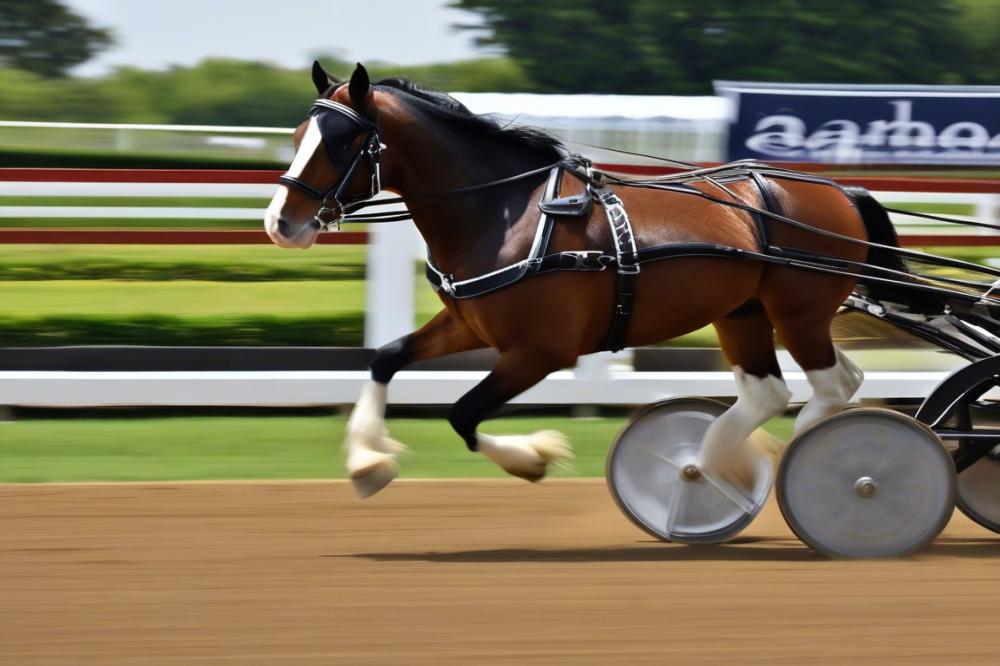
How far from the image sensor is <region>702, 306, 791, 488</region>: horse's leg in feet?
17.5

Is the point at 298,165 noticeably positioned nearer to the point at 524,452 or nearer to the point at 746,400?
the point at 524,452

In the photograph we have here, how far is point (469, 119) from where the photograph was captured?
17.2 ft

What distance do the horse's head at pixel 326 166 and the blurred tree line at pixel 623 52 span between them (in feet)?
109

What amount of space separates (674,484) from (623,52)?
3692cm

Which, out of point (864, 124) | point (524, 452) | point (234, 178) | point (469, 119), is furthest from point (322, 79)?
point (864, 124)

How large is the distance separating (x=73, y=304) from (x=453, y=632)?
653 centimetres

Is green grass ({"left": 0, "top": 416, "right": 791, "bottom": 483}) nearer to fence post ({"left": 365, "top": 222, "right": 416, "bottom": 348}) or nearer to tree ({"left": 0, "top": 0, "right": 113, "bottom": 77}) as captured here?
fence post ({"left": 365, "top": 222, "right": 416, "bottom": 348})

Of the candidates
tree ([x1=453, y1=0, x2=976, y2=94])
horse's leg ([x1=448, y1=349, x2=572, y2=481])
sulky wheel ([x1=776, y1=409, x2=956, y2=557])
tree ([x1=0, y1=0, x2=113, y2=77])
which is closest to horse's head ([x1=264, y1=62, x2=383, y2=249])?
horse's leg ([x1=448, y1=349, x2=572, y2=481])

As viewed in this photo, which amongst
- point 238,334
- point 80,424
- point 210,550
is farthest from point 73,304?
point 210,550

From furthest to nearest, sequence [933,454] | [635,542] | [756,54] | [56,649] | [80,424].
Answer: [756,54]
[80,424]
[635,542]
[933,454]
[56,649]

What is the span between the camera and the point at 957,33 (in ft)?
Result: 140

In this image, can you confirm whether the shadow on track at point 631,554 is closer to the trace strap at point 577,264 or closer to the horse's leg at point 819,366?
the horse's leg at point 819,366

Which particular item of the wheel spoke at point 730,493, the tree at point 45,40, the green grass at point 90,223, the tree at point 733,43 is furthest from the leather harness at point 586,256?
the tree at point 45,40

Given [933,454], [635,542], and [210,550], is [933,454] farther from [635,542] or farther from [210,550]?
[210,550]
